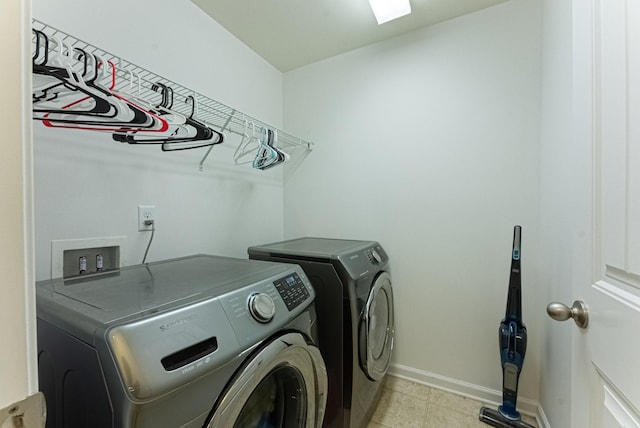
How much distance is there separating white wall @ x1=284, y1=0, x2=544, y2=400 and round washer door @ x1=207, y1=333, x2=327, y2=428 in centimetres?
108

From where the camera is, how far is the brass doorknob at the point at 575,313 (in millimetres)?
674

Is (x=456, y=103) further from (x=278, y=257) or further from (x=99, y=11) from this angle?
(x=99, y=11)

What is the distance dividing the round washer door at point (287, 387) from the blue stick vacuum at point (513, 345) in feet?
3.50

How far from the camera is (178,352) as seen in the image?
60 cm

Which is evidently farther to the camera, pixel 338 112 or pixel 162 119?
pixel 338 112

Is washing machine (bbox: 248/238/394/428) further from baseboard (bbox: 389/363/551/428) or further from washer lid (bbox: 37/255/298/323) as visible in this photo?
baseboard (bbox: 389/363/551/428)

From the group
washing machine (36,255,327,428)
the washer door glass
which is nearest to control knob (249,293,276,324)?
washing machine (36,255,327,428)

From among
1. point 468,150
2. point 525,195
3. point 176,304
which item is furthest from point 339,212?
point 176,304

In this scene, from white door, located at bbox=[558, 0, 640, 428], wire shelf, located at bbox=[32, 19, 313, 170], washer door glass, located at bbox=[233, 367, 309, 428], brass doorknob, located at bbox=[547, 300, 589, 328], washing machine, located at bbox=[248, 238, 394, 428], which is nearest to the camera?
white door, located at bbox=[558, 0, 640, 428]

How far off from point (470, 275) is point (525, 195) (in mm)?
570

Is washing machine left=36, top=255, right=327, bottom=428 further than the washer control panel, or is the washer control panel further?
the washer control panel

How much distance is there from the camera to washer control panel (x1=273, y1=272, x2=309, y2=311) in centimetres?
96

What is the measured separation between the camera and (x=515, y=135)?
1.60 metres

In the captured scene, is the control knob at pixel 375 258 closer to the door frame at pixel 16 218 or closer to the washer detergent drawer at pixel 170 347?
the washer detergent drawer at pixel 170 347
